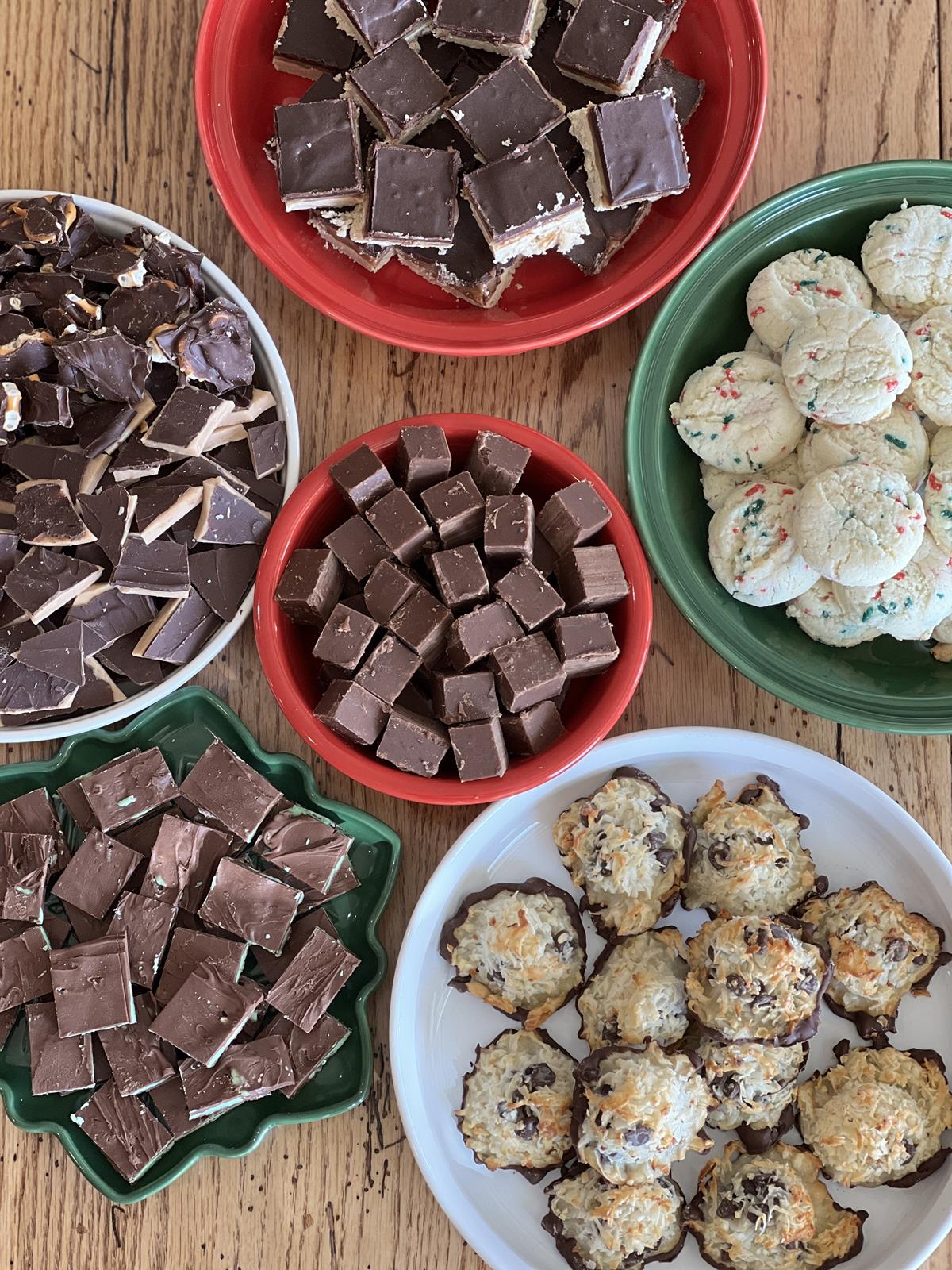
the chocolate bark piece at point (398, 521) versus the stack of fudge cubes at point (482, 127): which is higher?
the stack of fudge cubes at point (482, 127)

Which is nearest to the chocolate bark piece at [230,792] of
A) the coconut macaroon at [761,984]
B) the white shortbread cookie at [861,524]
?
the coconut macaroon at [761,984]

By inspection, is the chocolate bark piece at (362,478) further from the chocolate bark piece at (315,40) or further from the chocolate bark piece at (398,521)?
the chocolate bark piece at (315,40)

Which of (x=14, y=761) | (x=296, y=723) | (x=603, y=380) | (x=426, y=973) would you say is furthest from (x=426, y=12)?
(x=426, y=973)

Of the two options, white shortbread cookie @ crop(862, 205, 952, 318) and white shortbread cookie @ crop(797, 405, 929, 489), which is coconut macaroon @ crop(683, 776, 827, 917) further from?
white shortbread cookie @ crop(862, 205, 952, 318)

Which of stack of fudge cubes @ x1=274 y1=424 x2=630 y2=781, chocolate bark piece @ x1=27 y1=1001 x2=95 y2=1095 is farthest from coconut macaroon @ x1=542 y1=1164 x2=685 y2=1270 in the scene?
chocolate bark piece @ x1=27 y1=1001 x2=95 y2=1095

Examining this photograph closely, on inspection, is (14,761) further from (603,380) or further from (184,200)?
(603,380)

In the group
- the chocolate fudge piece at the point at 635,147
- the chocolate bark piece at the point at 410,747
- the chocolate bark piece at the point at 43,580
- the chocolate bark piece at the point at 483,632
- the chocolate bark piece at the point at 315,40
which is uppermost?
the chocolate bark piece at the point at 315,40

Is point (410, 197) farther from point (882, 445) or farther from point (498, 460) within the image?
point (882, 445)
